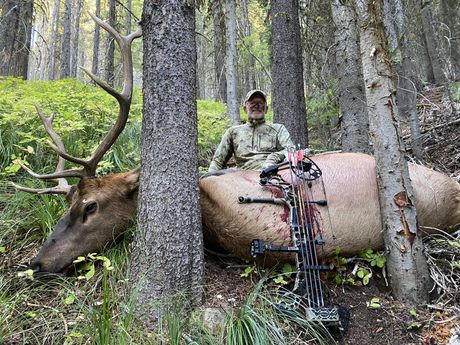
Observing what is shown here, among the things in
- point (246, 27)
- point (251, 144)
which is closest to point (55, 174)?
point (251, 144)

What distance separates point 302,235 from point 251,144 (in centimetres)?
201

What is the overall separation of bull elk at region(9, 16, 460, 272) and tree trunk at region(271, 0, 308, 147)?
2.47 metres

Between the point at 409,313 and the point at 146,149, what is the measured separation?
7.99 ft

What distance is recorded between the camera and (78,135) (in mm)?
6023

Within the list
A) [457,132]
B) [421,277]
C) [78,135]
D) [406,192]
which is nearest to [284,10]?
[457,132]

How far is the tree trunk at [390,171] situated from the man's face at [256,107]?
1.96 metres

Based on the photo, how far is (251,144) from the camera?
208 inches

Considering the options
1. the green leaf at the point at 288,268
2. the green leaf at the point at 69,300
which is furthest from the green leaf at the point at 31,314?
the green leaf at the point at 288,268

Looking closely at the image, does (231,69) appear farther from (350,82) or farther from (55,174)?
(55,174)

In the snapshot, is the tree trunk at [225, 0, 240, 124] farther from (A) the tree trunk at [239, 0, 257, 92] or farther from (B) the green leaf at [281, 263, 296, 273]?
Answer: (B) the green leaf at [281, 263, 296, 273]

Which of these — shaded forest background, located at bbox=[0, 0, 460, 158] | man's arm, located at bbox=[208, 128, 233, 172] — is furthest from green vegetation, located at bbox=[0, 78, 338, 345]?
shaded forest background, located at bbox=[0, 0, 460, 158]

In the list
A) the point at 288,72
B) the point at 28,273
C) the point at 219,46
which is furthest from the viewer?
the point at 219,46

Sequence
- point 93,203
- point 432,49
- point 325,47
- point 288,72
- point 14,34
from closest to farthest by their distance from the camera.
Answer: point 93,203 < point 288,72 < point 325,47 < point 14,34 < point 432,49

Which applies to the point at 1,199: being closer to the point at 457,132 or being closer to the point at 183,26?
the point at 183,26
